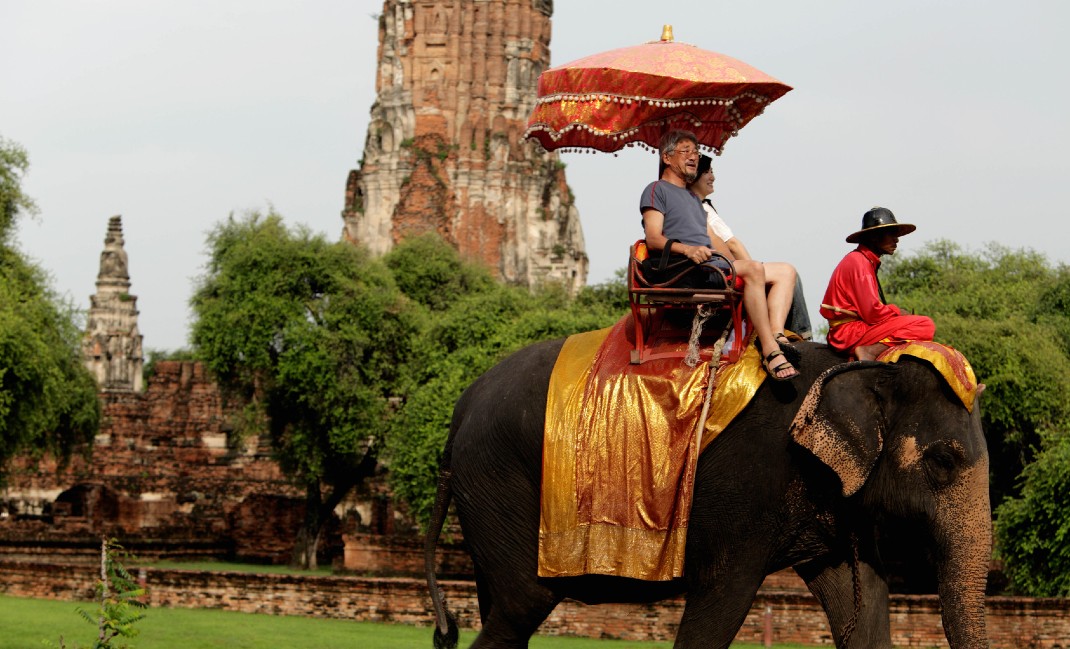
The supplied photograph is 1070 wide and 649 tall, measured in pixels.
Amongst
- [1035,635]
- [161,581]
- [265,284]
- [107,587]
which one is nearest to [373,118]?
[265,284]

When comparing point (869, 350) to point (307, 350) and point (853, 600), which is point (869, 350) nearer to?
point (853, 600)

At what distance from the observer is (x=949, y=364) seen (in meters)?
7.29

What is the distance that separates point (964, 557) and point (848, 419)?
2.45ft

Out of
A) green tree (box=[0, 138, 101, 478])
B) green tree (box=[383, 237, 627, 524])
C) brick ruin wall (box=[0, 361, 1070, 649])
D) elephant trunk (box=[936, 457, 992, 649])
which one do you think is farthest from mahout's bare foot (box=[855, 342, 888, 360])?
green tree (box=[0, 138, 101, 478])

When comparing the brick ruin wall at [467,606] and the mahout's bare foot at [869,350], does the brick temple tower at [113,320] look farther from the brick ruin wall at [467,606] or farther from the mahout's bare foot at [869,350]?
the mahout's bare foot at [869,350]

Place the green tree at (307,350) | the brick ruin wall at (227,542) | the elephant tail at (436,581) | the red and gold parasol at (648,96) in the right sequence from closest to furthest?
1. the red and gold parasol at (648,96)
2. the elephant tail at (436,581)
3. the brick ruin wall at (227,542)
4. the green tree at (307,350)

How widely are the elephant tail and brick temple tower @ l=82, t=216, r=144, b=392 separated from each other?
50801 mm

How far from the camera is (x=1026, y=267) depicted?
53.0 meters

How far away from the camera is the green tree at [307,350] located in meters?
40.3

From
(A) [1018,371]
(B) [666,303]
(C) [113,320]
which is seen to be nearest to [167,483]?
(C) [113,320]

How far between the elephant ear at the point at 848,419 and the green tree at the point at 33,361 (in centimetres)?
2452

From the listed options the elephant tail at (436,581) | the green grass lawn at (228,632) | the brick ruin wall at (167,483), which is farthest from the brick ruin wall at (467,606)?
the brick ruin wall at (167,483)

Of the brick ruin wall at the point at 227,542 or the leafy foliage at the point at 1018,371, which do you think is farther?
the leafy foliage at the point at 1018,371

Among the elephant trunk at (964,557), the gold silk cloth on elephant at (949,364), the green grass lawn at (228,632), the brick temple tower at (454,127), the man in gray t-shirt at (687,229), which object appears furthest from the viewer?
the brick temple tower at (454,127)
